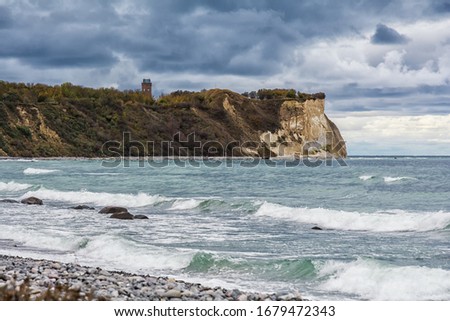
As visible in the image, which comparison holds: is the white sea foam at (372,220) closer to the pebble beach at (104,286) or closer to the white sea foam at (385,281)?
the white sea foam at (385,281)

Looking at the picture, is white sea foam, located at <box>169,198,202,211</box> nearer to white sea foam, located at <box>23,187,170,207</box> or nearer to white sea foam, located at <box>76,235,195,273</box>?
white sea foam, located at <box>23,187,170,207</box>

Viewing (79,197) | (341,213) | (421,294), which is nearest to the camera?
(421,294)

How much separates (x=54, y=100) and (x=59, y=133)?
14348 mm

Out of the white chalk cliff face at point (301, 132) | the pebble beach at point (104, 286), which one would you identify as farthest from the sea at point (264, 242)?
the white chalk cliff face at point (301, 132)

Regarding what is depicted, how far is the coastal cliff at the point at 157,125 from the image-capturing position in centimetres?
11175

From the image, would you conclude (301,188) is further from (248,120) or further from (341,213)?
(248,120)

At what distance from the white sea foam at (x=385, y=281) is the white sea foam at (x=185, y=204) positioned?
17.1 metres

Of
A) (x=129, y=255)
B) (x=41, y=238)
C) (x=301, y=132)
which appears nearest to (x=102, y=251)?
(x=129, y=255)

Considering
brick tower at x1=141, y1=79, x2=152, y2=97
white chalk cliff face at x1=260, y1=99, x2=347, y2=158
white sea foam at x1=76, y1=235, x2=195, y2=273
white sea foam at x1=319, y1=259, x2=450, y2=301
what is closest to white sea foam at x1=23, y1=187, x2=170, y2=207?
white sea foam at x1=76, y1=235, x2=195, y2=273

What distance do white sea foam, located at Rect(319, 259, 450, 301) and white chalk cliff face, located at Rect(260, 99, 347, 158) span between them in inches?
5148

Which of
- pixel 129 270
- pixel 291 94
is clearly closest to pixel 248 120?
pixel 291 94

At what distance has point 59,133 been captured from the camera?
113938 millimetres

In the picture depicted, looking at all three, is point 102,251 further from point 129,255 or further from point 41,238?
point 41,238
